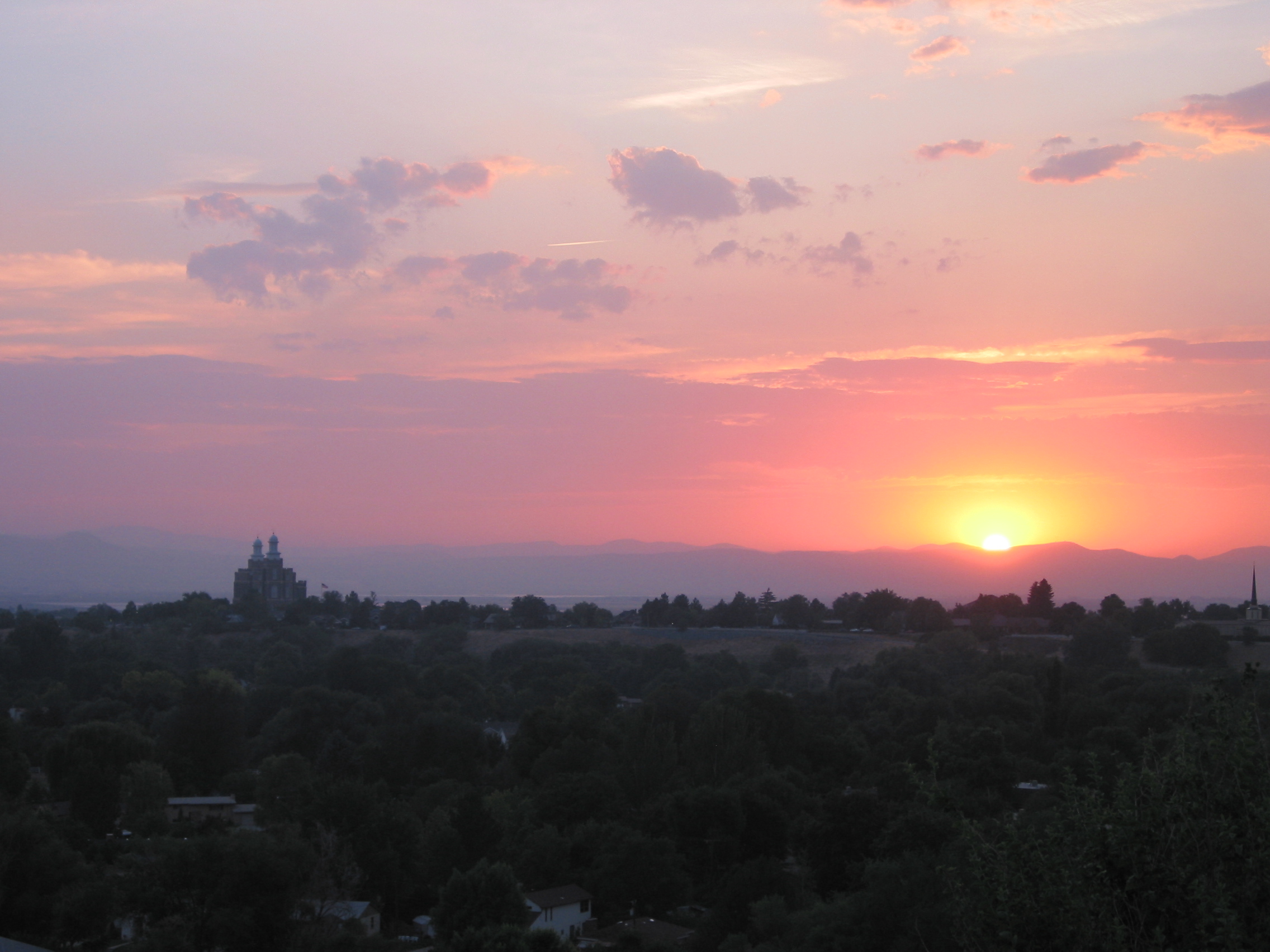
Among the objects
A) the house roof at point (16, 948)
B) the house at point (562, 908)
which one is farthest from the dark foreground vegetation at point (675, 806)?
the house roof at point (16, 948)

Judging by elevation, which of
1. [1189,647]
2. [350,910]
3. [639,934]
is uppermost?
[1189,647]

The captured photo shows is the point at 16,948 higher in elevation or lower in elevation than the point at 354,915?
higher

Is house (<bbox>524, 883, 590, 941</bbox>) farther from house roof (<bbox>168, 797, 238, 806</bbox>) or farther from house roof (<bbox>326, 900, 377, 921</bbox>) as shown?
house roof (<bbox>168, 797, 238, 806</bbox>)

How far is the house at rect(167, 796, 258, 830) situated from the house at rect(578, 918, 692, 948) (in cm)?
1352

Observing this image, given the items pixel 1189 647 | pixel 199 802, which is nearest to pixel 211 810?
pixel 199 802

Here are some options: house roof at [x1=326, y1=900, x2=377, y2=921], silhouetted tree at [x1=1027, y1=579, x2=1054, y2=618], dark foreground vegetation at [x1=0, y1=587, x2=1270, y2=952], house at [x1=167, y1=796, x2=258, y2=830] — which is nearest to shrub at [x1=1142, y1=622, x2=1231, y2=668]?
dark foreground vegetation at [x1=0, y1=587, x2=1270, y2=952]

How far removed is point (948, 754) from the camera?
3222 centimetres

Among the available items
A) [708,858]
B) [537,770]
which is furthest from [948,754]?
[537,770]

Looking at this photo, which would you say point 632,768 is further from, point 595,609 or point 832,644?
point 595,609

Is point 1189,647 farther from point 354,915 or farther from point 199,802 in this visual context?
point 354,915

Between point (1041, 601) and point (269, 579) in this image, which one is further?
point (269, 579)

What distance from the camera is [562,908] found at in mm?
26219

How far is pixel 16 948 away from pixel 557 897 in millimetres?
11340

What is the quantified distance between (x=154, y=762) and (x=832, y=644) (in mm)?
54678
